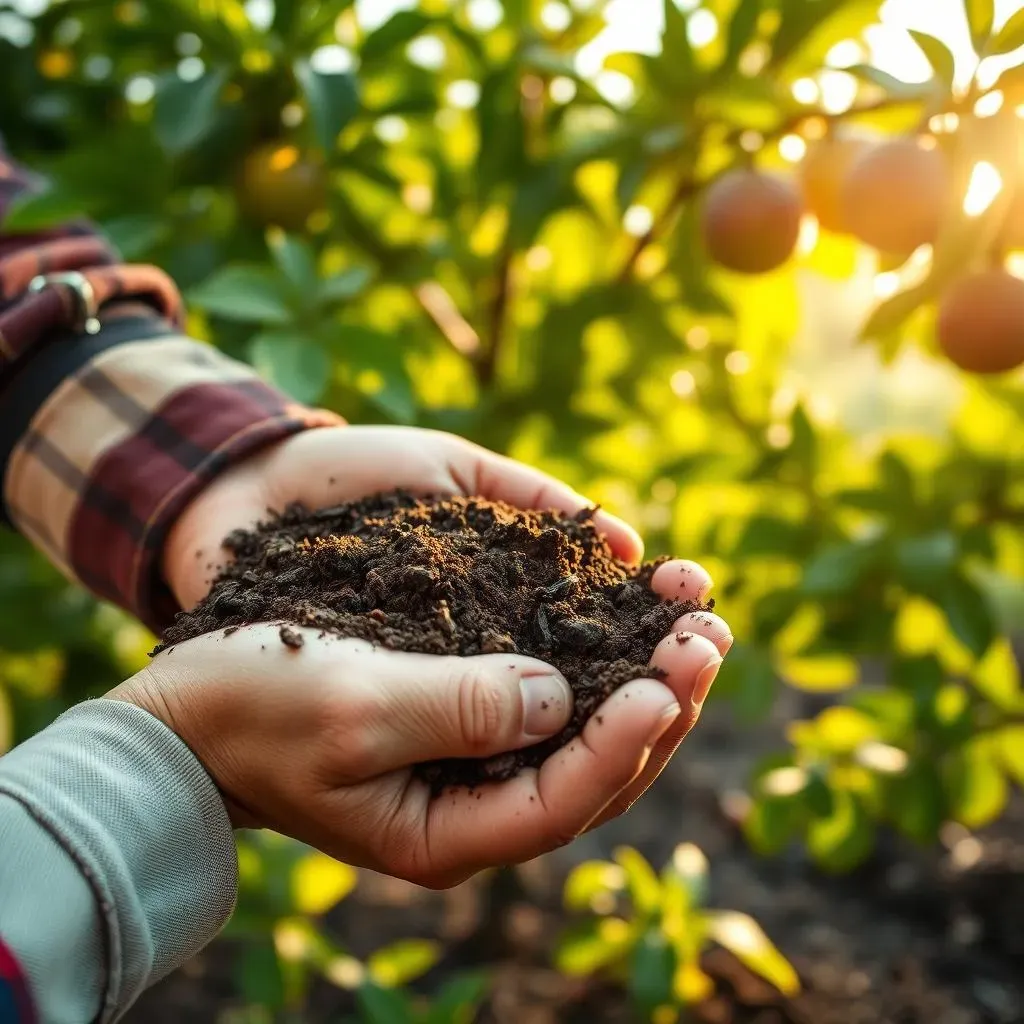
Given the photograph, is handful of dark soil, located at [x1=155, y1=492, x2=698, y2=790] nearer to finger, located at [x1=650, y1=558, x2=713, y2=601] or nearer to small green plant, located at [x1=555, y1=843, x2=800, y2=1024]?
finger, located at [x1=650, y1=558, x2=713, y2=601]

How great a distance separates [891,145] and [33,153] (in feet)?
3.66

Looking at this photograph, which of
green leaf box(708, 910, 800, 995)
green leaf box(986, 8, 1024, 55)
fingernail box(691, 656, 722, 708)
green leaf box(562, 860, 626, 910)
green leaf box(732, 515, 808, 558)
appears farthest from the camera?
green leaf box(562, 860, 626, 910)

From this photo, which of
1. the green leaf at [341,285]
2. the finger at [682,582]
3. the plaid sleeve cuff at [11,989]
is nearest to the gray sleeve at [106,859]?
the plaid sleeve cuff at [11,989]

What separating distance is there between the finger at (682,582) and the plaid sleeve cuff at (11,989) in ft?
1.62

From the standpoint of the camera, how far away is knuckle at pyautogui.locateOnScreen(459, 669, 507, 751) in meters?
0.65

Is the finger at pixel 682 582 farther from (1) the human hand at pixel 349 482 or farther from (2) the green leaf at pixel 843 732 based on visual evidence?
(2) the green leaf at pixel 843 732

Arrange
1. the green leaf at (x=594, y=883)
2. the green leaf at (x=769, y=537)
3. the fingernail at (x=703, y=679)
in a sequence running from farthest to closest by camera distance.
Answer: the green leaf at (x=594, y=883) < the green leaf at (x=769, y=537) < the fingernail at (x=703, y=679)

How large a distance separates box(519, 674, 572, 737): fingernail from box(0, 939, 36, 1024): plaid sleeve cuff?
310 mm

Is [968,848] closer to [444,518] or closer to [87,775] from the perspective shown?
[444,518]

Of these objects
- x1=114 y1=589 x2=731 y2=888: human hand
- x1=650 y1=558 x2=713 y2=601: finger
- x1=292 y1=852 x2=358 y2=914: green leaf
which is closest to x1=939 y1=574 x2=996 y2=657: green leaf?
x1=650 y1=558 x2=713 y2=601: finger

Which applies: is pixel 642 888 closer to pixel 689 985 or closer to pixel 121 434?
pixel 689 985

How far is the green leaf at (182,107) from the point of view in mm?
996

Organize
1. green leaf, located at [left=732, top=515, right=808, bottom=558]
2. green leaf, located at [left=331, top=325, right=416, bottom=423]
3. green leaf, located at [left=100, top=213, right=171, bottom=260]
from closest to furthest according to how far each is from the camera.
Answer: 1. green leaf, located at [left=331, top=325, right=416, bottom=423]
2. green leaf, located at [left=100, top=213, right=171, bottom=260]
3. green leaf, located at [left=732, top=515, right=808, bottom=558]

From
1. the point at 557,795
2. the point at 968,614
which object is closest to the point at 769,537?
the point at 968,614
